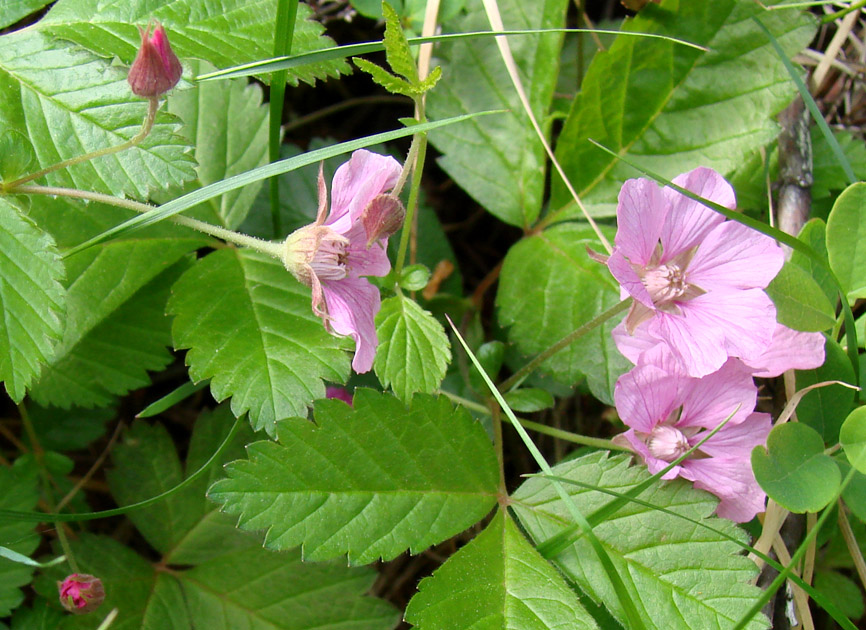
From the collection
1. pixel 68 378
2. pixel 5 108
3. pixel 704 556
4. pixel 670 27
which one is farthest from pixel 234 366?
pixel 670 27

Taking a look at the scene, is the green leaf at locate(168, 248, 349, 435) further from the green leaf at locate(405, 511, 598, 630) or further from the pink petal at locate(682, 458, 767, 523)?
the pink petal at locate(682, 458, 767, 523)

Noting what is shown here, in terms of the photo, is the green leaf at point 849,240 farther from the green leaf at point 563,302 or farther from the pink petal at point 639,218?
the green leaf at point 563,302

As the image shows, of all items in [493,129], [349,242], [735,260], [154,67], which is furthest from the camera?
[493,129]

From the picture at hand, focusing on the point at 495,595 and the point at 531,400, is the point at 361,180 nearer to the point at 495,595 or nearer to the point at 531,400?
the point at 531,400

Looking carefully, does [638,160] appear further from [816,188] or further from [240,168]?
[240,168]

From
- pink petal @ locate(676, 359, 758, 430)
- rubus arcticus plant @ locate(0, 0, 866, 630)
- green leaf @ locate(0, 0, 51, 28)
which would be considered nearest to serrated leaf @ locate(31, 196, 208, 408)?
rubus arcticus plant @ locate(0, 0, 866, 630)

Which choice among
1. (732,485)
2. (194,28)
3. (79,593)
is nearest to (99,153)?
(194,28)
